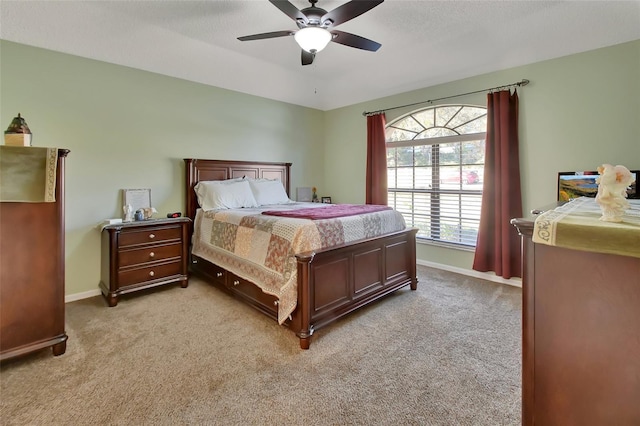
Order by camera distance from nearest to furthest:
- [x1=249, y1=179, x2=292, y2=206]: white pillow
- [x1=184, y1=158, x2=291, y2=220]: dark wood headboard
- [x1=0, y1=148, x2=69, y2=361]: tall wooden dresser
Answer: [x1=0, y1=148, x2=69, y2=361]: tall wooden dresser
[x1=184, y1=158, x2=291, y2=220]: dark wood headboard
[x1=249, y1=179, x2=292, y2=206]: white pillow

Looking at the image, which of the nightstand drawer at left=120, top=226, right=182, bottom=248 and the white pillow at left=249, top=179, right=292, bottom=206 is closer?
the nightstand drawer at left=120, top=226, right=182, bottom=248

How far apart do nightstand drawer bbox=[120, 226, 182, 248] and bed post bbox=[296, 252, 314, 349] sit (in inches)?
75.9

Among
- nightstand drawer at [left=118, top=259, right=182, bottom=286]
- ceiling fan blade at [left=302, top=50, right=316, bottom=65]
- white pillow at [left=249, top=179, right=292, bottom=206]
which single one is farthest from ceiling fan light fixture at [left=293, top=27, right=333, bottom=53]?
nightstand drawer at [left=118, top=259, right=182, bottom=286]

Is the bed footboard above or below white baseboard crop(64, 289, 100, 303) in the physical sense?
above

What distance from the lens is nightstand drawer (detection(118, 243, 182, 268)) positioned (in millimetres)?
3151

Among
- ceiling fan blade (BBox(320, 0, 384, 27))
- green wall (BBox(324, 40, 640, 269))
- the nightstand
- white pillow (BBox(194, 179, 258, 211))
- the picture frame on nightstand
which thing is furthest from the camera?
white pillow (BBox(194, 179, 258, 211))

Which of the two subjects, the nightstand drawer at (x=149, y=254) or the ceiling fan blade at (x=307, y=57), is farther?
the nightstand drawer at (x=149, y=254)

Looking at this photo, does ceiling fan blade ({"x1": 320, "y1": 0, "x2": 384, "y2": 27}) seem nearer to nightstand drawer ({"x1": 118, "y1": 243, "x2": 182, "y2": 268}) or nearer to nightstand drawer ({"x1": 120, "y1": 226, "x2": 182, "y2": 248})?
nightstand drawer ({"x1": 120, "y1": 226, "x2": 182, "y2": 248})

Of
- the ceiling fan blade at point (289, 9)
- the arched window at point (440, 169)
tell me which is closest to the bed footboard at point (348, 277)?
the arched window at point (440, 169)

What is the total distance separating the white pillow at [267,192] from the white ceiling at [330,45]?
1466 mm

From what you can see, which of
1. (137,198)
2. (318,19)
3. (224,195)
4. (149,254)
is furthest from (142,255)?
(318,19)

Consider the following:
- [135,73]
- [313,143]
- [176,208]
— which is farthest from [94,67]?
[313,143]

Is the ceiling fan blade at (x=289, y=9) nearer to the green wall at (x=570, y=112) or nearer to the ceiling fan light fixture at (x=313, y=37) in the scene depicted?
the ceiling fan light fixture at (x=313, y=37)

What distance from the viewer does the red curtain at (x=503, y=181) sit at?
355cm
